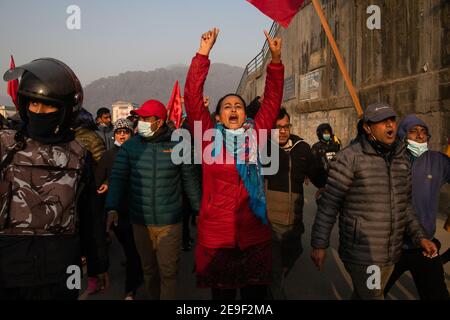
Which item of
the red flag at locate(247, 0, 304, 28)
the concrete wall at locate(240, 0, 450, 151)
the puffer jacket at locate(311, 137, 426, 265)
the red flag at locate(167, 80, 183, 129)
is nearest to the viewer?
the puffer jacket at locate(311, 137, 426, 265)

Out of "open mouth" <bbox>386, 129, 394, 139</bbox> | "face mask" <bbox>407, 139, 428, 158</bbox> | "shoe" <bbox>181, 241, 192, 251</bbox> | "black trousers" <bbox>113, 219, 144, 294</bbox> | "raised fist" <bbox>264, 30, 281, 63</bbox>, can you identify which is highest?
"raised fist" <bbox>264, 30, 281, 63</bbox>

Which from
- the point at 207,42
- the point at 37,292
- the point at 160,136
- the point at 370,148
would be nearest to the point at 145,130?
the point at 160,136

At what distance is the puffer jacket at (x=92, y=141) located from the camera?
488cm

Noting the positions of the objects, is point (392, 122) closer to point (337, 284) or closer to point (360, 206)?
point (360, 206)

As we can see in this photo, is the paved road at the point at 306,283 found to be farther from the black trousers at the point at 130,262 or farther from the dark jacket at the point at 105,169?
Result: the dark jacket at the point at 105,169

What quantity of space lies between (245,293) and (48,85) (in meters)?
2.02

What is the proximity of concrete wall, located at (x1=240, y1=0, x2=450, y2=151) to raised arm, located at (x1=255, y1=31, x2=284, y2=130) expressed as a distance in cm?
566

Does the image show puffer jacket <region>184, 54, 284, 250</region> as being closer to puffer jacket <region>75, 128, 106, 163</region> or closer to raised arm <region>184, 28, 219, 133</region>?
raised arm <region>184, 28, 219, 133</region>

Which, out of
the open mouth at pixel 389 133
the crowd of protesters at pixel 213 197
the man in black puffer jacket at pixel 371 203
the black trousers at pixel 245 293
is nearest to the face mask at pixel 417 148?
the crowd of protesters at pixel 213 197

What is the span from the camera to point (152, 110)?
3553mm

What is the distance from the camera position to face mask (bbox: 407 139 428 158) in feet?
10.6

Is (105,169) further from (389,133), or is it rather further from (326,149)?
(326,149)

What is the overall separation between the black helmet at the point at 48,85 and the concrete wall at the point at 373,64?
720 centimetres

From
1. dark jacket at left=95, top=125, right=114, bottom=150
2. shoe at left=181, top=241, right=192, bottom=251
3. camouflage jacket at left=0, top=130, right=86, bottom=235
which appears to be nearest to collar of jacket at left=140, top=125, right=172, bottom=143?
camouflage jacket at left=0, top=130, right=86, bottom=235
